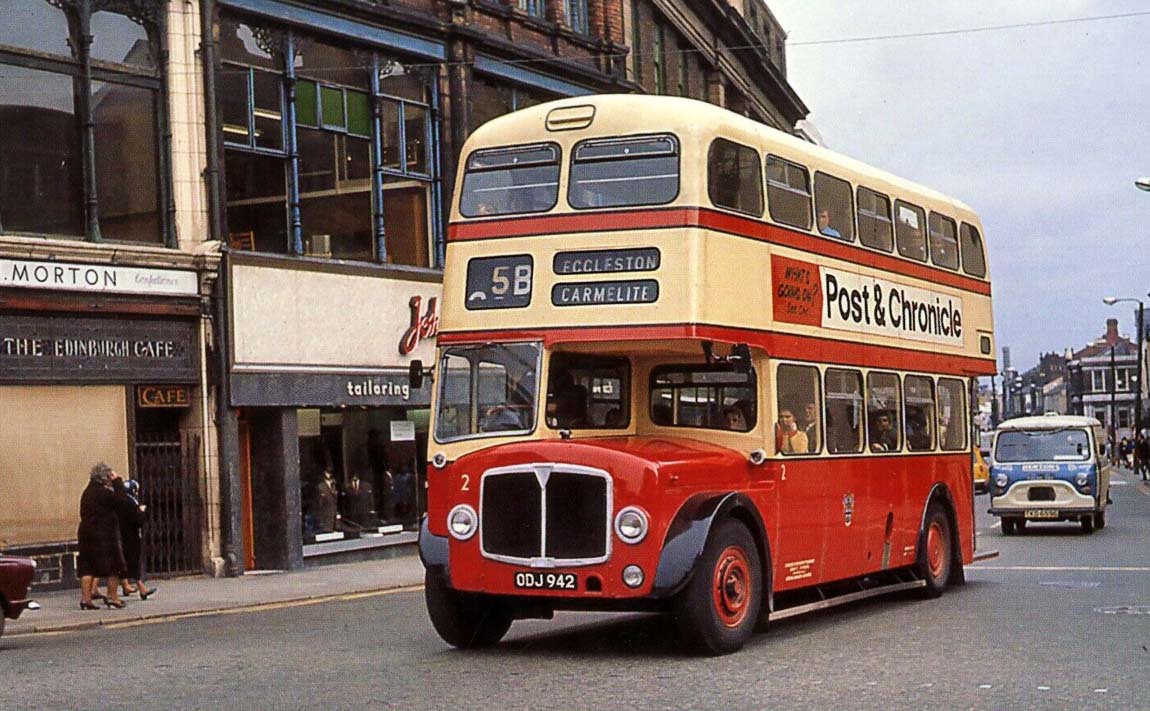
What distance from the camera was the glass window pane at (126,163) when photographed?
24.4 meters

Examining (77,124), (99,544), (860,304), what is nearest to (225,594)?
(99,544)

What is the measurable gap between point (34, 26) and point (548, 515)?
1407 cm

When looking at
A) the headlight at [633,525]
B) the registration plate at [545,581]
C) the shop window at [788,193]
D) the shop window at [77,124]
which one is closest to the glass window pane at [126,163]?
the shop window at [77,124]

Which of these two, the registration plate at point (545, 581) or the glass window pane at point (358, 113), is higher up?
the glass window pane at point (358, 113)

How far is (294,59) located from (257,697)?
58.6ft

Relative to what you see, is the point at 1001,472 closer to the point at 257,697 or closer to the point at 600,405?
the point at 600,405

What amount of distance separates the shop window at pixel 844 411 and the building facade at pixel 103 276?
1177cm

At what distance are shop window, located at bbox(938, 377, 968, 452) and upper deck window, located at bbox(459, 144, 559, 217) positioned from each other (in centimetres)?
656

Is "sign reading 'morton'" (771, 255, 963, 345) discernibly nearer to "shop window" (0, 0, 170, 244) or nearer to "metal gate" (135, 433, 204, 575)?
"metal gate" (135, 433, 204, 575)

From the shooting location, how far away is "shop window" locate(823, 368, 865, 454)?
1553cm

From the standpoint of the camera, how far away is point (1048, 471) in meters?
30.7

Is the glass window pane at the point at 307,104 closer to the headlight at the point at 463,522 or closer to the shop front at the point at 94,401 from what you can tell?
the shop front at the point at 94,401

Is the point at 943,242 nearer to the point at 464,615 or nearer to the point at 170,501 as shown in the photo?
the point at 464,615

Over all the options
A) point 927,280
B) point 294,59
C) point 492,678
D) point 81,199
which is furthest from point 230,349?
point 492,678
